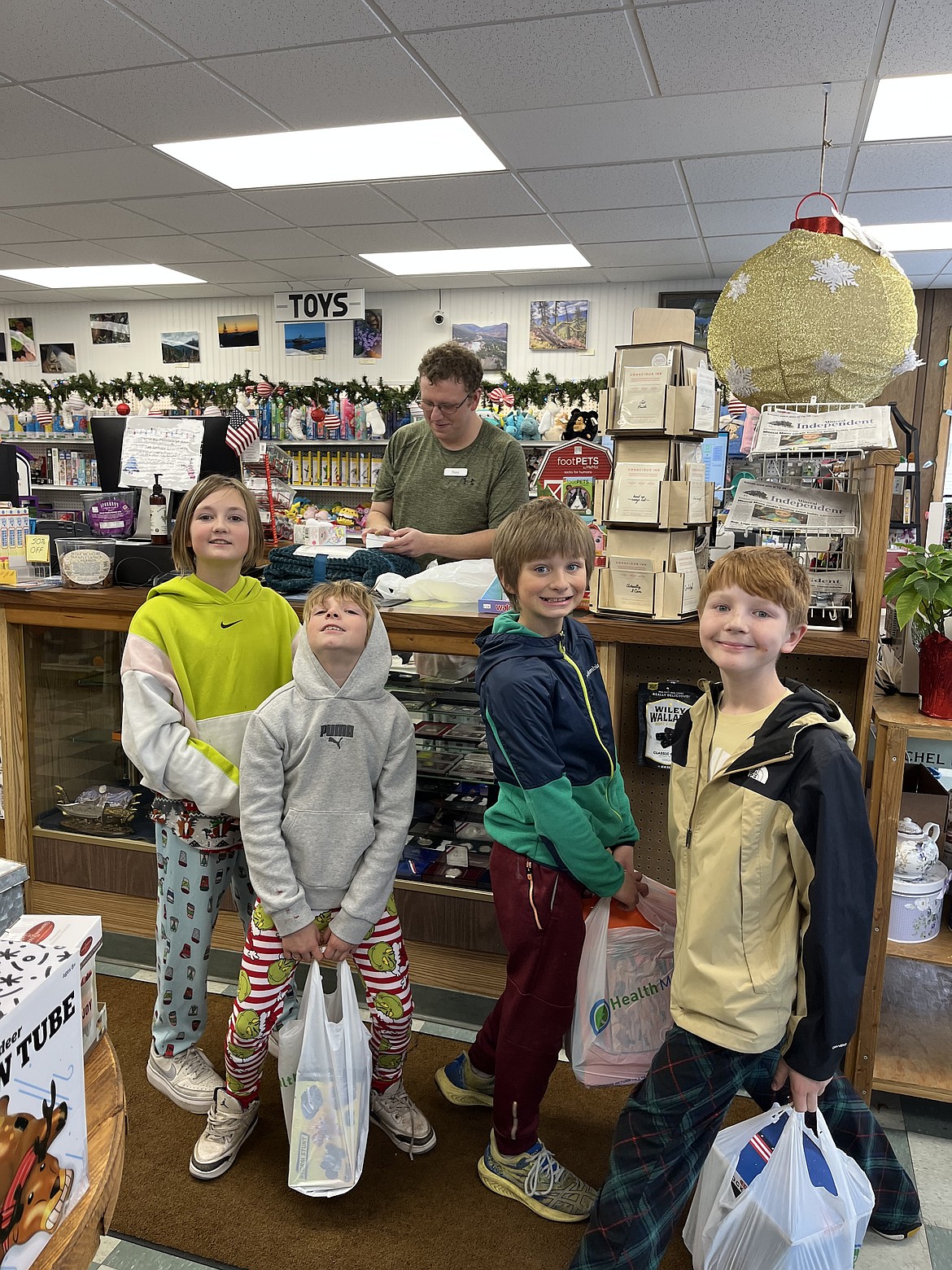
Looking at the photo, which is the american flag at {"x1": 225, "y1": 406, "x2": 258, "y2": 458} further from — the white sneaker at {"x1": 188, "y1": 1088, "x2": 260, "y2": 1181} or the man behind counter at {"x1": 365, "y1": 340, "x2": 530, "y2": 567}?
the white sneaker at {"x1": 188, "y1": 1088, "x2": 260, "y2": 1181}

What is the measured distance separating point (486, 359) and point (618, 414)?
6055mm

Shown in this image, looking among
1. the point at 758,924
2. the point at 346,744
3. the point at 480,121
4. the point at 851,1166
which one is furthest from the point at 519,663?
the point at 480,121

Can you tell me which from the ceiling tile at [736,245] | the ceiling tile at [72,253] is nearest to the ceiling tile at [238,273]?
the ceiling tile at [72,253]

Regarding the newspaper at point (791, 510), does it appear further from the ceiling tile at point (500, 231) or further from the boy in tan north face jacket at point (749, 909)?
the ceiling tile at point (500, 231)

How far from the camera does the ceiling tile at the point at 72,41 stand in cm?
331

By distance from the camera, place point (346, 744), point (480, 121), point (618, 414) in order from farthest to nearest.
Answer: point (480, 121) → point (618, 414) → point (346, 744)

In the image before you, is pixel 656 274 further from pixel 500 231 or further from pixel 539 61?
pixel 539 61

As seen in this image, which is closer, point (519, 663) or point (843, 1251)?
point (843, 1251)

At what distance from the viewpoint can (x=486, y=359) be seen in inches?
311

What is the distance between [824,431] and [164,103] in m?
3.60

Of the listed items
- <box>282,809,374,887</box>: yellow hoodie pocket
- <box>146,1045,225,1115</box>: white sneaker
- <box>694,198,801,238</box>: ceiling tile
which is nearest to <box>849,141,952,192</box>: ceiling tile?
<box>694,198,801,238</box>: ceiling tile

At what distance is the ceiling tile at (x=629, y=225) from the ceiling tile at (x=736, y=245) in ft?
0.89

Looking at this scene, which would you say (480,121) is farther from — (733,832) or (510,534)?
(733,832)

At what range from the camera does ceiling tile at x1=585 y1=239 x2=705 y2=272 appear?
20.2ft
